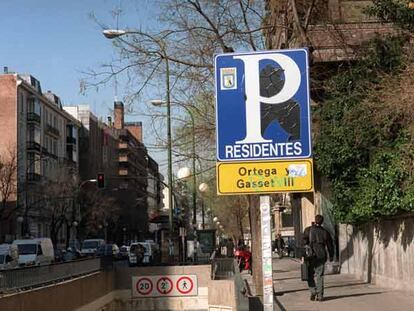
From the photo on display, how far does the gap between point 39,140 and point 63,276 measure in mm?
73604

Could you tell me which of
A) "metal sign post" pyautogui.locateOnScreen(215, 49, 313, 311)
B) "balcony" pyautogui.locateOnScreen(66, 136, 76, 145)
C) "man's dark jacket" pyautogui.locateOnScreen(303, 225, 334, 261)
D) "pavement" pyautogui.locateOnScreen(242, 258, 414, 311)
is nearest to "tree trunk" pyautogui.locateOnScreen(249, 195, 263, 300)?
"pavement" pyautogui.locateOnScreen(242, 258, 414, 311)

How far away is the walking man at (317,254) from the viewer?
48.5 ft

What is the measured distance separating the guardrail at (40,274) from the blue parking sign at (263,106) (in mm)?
8400

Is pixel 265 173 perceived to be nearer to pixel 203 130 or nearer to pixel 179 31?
pixel 179 31

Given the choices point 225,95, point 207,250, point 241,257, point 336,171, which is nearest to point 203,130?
point 336,171

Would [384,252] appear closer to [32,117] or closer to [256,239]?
[256,239]

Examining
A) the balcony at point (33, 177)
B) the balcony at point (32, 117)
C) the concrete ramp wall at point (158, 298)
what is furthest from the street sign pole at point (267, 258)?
the balcony at point (32, 117)

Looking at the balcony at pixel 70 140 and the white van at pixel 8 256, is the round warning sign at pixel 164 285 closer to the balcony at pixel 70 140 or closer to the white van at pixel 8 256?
the white van at pixel 8 256

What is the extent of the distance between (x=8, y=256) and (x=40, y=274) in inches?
890

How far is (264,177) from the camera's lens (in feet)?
18.2

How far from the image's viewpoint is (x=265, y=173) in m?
5.54

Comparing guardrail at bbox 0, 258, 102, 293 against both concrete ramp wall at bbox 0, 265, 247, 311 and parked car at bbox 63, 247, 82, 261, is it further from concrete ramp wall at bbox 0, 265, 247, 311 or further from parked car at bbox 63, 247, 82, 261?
parked car at bbox 63, 247, 82, 261

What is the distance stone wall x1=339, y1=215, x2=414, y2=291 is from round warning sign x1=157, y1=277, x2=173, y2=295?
20.0 feet

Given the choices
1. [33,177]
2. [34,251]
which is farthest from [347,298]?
[33,177]
